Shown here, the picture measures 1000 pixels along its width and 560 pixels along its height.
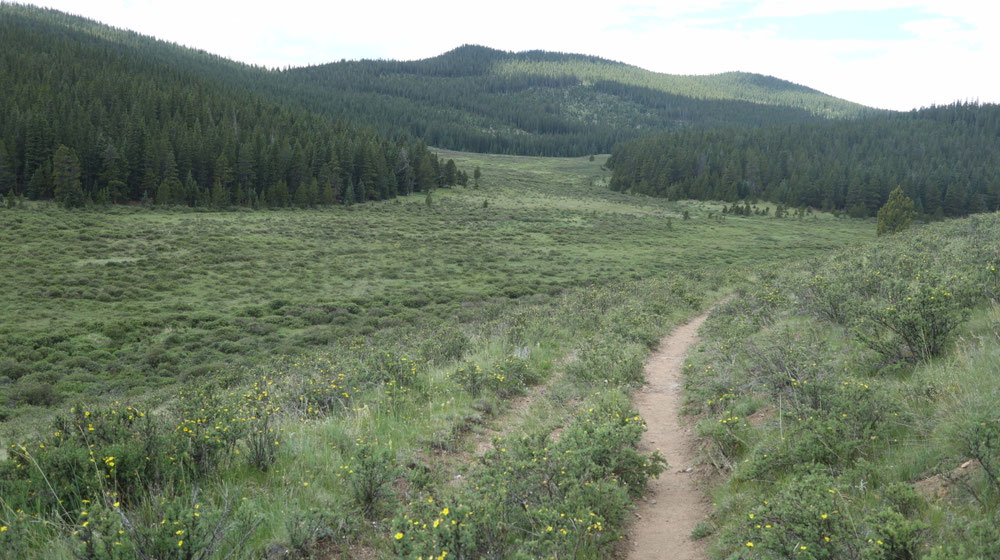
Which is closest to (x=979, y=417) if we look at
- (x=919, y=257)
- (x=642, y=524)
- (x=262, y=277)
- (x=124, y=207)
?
(x=642, y=524)

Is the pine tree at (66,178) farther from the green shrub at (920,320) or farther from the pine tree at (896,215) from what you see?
the pine tree at (896,215)

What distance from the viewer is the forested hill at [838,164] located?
99.4m

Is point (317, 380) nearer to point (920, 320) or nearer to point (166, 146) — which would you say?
point (920, 320)

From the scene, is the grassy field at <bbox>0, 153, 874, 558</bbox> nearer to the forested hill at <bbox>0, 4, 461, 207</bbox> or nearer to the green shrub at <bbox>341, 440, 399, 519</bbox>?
the green shrub at <bbox>341, 440, 399, 519</bbox>

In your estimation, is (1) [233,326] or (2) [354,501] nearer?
(2) [354,501]

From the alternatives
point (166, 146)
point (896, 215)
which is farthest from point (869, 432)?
point (166, 146)

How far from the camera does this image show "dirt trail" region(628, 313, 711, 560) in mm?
5027

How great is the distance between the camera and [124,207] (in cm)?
6056

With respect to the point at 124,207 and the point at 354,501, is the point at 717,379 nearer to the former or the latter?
the point at 354,501

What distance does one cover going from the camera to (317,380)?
9.80 metres

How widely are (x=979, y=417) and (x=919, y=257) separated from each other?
10.6m

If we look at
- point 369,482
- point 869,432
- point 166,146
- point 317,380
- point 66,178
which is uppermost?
point 166,146

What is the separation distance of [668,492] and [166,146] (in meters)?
81.4

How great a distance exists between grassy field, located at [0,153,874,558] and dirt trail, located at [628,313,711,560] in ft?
1.14
